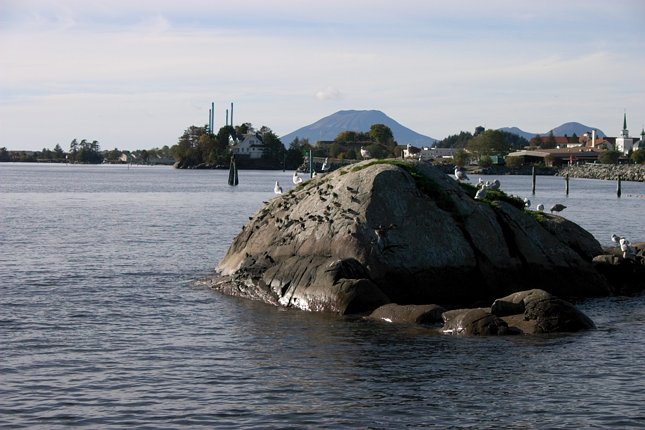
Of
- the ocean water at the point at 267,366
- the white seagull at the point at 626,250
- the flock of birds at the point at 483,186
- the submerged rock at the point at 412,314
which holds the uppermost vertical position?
the flock of birds at the point at 483,186

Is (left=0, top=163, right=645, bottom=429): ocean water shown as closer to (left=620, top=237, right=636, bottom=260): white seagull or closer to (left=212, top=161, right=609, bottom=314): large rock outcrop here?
(left=212, top=161, right=609, bottom=314): large rock outcrop

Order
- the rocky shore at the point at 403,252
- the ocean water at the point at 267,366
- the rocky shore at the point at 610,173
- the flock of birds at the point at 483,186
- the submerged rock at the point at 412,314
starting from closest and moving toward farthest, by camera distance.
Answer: the ocean water at the point at 267,366 < the submerged rock at the point at 412,314 < the rocky shore at the point at 403,252 < the flock of birds at the point at 483,186 < the rocky shore at the point at 610,173

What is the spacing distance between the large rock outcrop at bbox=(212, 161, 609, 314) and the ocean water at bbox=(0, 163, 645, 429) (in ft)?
3.79

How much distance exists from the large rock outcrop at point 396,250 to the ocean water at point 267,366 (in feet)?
3.79

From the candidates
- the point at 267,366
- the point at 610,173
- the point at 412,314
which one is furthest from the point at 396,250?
the point at 610,173

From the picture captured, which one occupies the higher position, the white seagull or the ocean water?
the white seagull

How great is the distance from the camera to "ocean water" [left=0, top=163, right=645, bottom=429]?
A: 1684cm

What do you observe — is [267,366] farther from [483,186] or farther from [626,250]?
[626,250]

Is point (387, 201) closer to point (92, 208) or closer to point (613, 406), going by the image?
point (613, 406)

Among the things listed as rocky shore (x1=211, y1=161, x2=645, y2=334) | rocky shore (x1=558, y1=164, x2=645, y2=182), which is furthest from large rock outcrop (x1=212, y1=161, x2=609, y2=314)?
rocky shore (x1=558, y1=164, x2=645, y2=182)

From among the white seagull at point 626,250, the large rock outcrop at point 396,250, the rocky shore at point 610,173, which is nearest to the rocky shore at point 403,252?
the large rock outcrop at point 396,250

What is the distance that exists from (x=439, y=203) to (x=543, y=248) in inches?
155

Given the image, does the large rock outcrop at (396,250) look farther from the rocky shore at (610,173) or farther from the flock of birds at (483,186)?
the rocky shore at (610,173)

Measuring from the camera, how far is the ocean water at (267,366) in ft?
55.3
